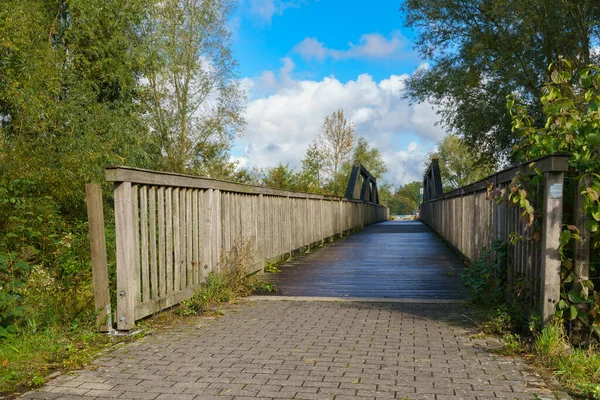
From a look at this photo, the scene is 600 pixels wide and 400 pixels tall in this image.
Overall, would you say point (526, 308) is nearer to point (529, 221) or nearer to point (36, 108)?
point (529, 221)

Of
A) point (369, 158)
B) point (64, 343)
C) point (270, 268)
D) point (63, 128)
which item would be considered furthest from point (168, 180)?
point (369, 158)

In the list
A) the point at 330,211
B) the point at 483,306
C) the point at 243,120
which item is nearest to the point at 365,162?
the point at 243,120

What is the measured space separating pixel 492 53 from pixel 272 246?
445 inches

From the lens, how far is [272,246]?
8.57m

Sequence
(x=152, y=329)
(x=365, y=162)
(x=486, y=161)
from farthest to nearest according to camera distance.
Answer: (x=365, y=162) → (x=486, y=161) → (x=152, y=329)

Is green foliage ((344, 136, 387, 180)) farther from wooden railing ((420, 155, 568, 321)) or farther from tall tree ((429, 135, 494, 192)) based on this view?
wooden railing ((420, 155, 568, 321))

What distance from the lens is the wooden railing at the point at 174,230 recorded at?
4129 millimetres

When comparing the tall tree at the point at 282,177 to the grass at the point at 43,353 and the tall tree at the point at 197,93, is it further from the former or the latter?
the grass at the point at 43,353

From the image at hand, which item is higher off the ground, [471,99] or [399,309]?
[471,99]

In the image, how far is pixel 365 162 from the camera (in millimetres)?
47188

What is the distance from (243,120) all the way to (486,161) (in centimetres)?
1039

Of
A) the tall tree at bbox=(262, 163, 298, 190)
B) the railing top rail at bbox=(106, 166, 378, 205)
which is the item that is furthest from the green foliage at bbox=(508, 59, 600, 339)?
the tall tree at bbox=(262, 163, 298, 190)

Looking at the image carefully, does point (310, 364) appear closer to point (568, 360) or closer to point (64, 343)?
point (568, 360)

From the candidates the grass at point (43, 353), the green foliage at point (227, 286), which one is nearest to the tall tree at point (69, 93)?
the green foliage at point (227, 286)
